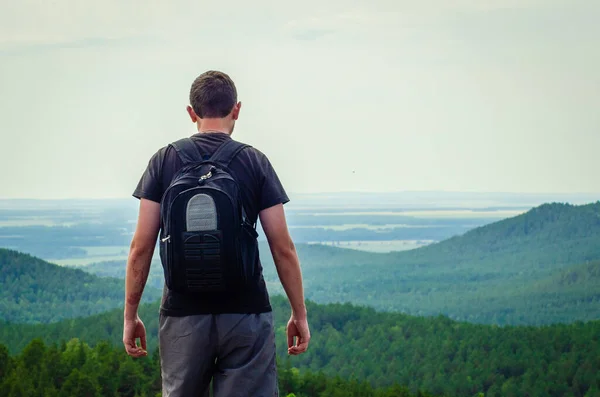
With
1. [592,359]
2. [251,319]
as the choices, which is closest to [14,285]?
[592,359]

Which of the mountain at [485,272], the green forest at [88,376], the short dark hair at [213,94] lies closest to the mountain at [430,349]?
the green forest at [88,376]

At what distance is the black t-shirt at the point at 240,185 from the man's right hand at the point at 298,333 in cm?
13

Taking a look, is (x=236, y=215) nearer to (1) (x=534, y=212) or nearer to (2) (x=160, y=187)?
(2) (x=160, y=187)

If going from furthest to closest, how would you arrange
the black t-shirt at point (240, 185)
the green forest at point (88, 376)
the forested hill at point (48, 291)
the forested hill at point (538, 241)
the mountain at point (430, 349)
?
the forested hill at point (538, 241) < the forested hill at point (48, 291) < the mountain at point (430, 349) < the green forest at point (88, 376) < the black t-shirt at point (240, 185)

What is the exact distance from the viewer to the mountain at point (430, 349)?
19891mm

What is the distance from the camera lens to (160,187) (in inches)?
154

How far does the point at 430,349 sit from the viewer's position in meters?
23.6

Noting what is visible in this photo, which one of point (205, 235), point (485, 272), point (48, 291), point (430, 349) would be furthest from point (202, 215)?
point (485, 272)

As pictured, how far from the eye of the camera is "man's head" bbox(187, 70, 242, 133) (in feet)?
12.7

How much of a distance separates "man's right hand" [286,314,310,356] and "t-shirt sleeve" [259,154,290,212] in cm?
49

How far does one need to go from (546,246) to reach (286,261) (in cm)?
4482

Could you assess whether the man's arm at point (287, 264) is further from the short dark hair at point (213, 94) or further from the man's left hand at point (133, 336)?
the man's left hand at point (133, 336)

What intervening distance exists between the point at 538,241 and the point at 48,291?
88.4 feet

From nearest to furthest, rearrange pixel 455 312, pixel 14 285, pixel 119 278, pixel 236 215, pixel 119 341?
pixel 236 215 → pixel 119 341 → pixel 14 285 → pixel 119 278 → pixel 455 312
